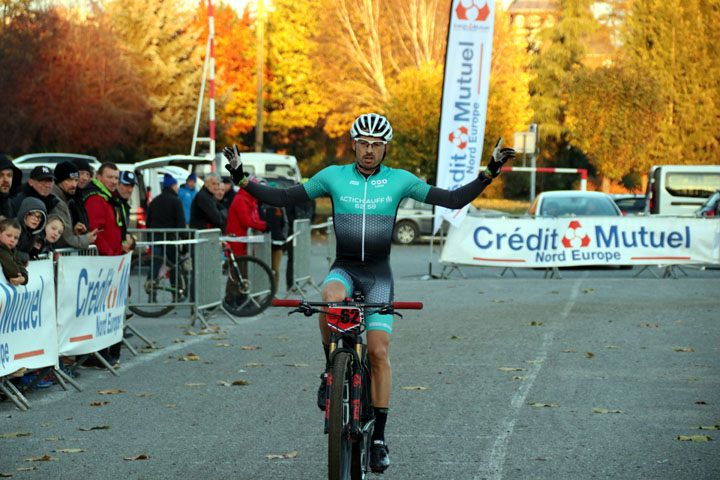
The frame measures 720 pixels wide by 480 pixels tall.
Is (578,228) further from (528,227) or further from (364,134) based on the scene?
(364,134)

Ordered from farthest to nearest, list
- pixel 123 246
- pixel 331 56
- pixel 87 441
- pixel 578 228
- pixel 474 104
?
pixel 331 56, pixel 578 228, pixel 474 104, pixel 123 246, pixel 87 441

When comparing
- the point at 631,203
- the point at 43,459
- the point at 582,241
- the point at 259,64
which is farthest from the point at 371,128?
the point at 259,64

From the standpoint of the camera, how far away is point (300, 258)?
1872 centimetres

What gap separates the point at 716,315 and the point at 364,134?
32.6 ft

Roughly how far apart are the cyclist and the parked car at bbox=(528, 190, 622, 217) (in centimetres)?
1701

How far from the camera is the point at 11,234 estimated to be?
29.0ft

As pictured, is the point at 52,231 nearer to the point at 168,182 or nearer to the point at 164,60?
the point at 168,182

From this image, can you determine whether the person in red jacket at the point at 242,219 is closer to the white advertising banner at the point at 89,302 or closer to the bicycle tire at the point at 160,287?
the bicycle tire at the point at 160,287

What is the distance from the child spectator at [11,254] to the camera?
28.4 ft

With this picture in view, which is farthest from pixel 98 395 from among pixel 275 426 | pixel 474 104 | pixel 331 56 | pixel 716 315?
pixel 331 56

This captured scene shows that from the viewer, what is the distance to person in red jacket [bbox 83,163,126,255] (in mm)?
11562

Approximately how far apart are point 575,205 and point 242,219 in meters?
9.58

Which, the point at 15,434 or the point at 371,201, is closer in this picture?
the point at 371,201

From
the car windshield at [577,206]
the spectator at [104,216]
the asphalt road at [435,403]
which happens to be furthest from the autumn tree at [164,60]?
the spectator at [104,216]
